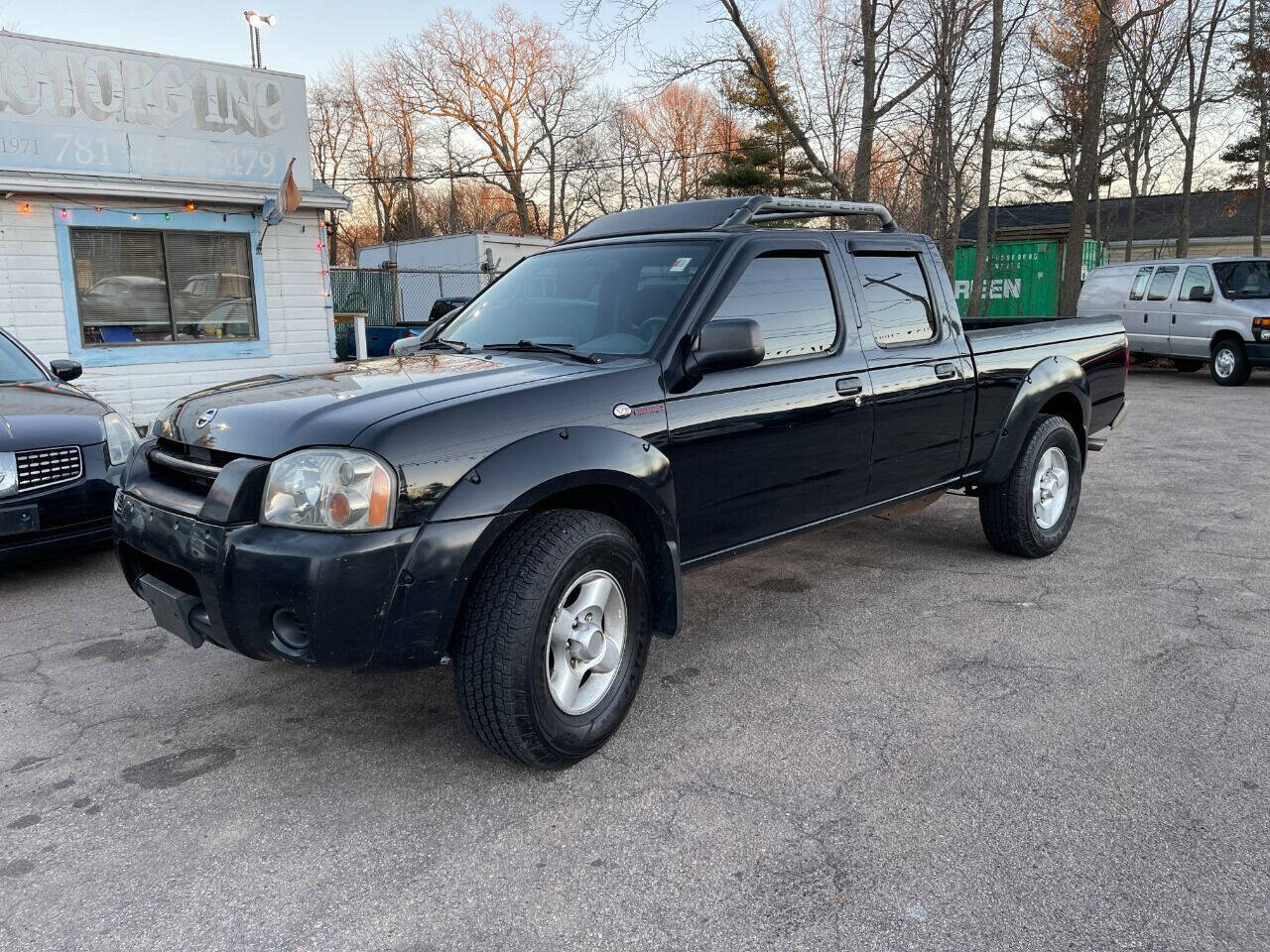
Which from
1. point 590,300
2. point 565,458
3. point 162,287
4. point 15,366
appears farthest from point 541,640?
point 162,287

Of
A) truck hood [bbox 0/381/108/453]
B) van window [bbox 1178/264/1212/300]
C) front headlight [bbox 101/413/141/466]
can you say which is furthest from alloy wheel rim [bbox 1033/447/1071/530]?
van window [bbox 1178/264/1212/300]

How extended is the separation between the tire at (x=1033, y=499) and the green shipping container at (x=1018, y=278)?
20140 millimetres

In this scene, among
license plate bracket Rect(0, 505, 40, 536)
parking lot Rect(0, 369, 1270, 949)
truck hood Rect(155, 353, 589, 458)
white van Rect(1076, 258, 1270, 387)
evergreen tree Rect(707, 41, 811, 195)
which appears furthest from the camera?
evergreen tree Rect(707, 41, 811, 195)

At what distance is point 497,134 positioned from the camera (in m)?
45.2

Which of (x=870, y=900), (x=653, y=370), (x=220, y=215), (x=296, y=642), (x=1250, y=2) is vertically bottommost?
(x=870, y=900)

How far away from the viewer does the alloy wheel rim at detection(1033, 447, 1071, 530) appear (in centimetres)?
545

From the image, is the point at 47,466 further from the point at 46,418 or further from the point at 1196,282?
the point at 1196,282

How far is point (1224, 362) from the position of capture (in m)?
14.8

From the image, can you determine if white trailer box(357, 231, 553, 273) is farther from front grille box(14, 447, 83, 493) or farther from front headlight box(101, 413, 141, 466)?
front grille box(14, 447, 83, 493)

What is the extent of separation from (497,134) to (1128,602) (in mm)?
44882

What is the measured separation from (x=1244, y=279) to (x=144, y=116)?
15862mm

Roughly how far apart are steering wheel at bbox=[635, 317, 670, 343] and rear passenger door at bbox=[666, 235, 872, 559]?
19cm

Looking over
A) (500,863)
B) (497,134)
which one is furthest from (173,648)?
(497,134)

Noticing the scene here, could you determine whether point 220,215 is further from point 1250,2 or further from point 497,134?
point 497,134
